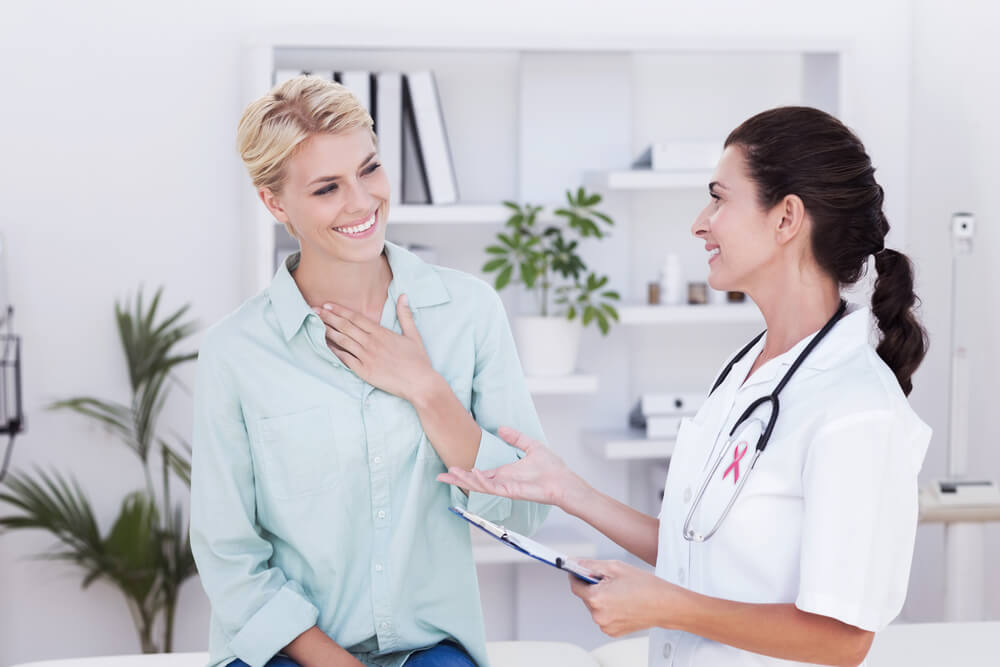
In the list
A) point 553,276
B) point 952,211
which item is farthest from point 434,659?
point 952,211

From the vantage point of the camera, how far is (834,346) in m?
1.35

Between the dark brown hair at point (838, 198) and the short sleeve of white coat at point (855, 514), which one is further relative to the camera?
the dark brown hair at point (838, 198)

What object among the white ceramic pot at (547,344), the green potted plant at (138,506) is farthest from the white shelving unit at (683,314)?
the green potted plant at (138,506)

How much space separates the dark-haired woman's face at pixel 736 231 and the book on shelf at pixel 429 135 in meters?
1.64

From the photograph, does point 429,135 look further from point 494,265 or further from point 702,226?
point 702,226

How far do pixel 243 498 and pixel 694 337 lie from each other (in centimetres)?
A: 214

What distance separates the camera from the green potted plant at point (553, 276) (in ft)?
9.84

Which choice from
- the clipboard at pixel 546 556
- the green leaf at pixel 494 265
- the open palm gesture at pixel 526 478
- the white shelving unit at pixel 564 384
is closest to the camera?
the clipboard at pixel 546 556

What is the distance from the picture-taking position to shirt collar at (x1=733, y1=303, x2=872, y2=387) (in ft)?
4.39

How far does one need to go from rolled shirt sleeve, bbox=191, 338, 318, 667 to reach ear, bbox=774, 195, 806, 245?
2.70 feet

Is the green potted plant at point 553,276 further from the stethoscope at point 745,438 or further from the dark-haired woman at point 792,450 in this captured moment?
the stethoscope at point 745,438

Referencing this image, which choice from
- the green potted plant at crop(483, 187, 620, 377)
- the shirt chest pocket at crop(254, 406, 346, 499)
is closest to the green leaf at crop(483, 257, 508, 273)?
the green potted plant at crop(483, 187, 620, 377)

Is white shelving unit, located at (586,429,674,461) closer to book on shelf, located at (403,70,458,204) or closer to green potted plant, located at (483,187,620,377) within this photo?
green potted plant, located at (483,187,620,377)

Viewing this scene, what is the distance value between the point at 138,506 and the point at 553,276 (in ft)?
4.46
